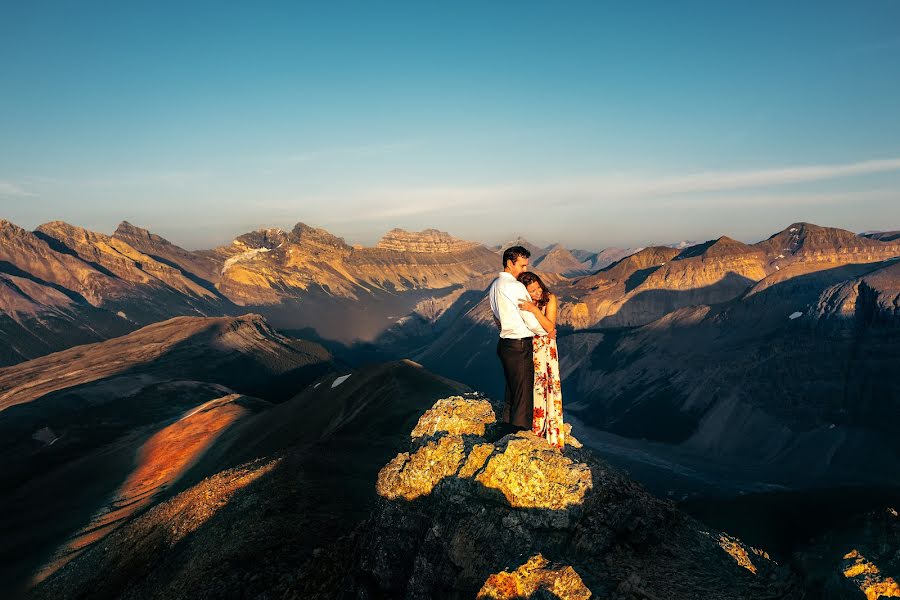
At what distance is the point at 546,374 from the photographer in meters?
14.3

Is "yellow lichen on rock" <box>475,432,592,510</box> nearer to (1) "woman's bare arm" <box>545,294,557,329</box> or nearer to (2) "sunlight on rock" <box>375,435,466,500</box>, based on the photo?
(2) "sunlight on rock" <box>375,435,466,500</box>

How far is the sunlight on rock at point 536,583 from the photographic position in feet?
32.4

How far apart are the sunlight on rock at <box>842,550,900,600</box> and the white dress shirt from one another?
7.18 metres

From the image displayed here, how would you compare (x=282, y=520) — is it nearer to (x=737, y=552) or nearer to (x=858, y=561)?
(x=737, y=552)

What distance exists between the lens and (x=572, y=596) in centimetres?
979

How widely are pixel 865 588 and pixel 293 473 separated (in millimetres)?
24094

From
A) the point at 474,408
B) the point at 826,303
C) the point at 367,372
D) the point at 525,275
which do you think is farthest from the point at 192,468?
the point at 826,303

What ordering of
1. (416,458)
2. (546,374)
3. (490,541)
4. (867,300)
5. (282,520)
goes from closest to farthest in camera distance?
(490,541) < (546,374) < (416,458) < (282,520) < (867,300)

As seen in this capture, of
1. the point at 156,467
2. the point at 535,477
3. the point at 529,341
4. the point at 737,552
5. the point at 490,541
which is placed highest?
the point at 529,341

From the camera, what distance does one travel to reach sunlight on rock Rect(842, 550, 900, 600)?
9312 mm

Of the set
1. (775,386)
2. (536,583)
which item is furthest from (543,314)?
(775,386)

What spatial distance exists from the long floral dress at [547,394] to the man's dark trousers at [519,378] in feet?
0.66

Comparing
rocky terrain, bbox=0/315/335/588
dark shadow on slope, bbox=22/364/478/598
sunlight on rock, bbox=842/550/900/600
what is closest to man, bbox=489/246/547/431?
dark shadow on slope, bbox=22/364/478/598

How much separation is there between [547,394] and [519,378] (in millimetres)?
792
